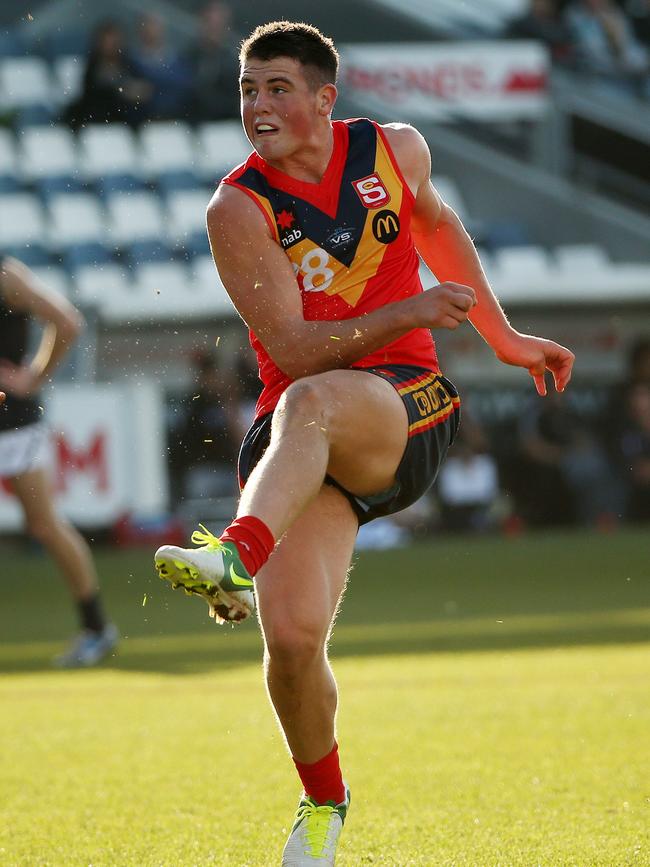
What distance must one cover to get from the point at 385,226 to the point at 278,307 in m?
0.44

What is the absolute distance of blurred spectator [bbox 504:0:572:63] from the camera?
20219 millimetres

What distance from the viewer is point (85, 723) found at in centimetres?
594

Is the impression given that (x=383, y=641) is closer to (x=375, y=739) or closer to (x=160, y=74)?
(x=375, y=739)

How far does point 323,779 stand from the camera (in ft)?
11.9

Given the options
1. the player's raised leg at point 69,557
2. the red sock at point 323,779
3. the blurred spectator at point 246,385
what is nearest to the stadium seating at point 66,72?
the blurred spectator at point 246,385

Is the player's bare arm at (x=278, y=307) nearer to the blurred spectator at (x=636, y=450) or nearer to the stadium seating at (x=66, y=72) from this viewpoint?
the blurred spectator at (x=636, y=450)

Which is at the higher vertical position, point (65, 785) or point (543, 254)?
point (65, 785)

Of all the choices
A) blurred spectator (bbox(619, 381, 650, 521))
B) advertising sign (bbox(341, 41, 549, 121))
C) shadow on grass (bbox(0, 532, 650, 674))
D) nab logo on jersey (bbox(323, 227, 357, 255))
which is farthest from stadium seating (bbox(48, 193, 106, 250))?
nab logo on jersey (bbox(323, 227, 357, 255))

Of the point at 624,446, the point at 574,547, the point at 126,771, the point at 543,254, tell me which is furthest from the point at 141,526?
the point at 126,771

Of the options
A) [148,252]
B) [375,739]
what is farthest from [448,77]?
[375,739]

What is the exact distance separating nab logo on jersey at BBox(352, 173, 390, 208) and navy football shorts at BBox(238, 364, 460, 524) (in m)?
0.45

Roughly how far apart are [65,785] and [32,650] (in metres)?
3.88

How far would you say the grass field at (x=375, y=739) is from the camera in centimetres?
384

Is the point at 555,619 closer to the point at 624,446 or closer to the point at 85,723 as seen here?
the point at 85,723
